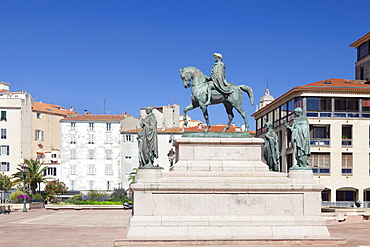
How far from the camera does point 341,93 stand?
56656 mm

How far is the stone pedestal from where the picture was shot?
59.0 feet

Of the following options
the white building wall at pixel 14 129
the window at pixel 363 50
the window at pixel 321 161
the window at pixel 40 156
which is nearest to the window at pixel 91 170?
the window at pixel 40 156

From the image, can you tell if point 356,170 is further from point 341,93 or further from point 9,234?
point 9,234

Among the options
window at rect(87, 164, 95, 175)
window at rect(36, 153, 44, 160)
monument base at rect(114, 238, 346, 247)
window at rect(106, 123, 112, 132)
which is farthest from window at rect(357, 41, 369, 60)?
monument base at rect(114, 238, 346, 247)

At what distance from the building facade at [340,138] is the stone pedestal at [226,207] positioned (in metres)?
37.2

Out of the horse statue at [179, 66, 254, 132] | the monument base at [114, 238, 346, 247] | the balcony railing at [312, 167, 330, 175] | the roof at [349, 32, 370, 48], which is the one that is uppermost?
the roof at [349, 32, 370, 48]

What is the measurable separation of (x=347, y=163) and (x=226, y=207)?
4040cm

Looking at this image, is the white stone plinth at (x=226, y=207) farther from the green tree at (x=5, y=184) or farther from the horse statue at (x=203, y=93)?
the green tree at (x=5, y=184)

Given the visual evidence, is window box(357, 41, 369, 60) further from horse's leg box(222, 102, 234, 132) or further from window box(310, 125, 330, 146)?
horse's leg box(222, 102, 234, 132)

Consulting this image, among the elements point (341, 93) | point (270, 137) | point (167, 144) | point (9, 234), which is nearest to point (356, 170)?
point (341, 93)

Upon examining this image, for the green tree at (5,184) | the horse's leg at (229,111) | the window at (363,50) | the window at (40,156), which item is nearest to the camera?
the horse's leg at (229,111)

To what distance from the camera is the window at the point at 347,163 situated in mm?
55969

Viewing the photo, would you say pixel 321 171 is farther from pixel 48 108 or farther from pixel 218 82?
pixel 48 108

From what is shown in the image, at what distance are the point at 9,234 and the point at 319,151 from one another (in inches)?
1530
